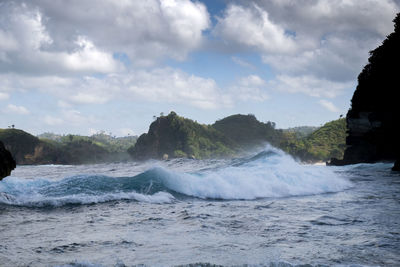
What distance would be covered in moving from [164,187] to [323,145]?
8656cm

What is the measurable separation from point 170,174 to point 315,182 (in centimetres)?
571

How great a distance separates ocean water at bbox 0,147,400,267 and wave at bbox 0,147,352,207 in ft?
0.12

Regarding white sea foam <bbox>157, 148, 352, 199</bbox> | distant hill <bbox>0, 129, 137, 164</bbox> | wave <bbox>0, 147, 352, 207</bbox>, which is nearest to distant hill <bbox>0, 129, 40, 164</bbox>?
distant hill <bbox>0, 129, 137, 164</bbox>

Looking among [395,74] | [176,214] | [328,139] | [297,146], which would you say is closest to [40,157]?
[297,146]

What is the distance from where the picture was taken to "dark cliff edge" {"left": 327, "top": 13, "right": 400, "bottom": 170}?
31.7 m

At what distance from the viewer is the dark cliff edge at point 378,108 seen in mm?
31741

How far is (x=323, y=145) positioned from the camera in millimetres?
89312

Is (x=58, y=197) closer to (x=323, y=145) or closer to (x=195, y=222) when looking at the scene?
(x=195, y=222)

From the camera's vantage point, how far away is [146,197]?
948 centimetres

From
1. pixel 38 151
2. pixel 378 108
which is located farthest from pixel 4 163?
pixel 38 151

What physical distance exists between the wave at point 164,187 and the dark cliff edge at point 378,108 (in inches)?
927

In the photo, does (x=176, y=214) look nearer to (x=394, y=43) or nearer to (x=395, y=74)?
(x=395, y=74)

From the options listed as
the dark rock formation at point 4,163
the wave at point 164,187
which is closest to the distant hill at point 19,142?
the wave at point 164,187

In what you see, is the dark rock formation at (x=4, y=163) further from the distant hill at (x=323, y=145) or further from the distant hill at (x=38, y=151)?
the distant hill at (x=38, y=151)
